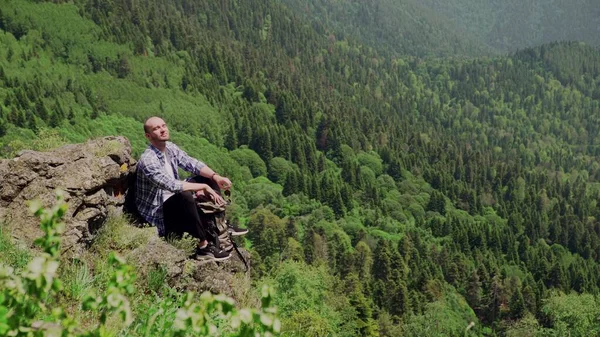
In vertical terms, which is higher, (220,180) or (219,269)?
(220,180)

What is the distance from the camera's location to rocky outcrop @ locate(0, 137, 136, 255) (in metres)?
9.74

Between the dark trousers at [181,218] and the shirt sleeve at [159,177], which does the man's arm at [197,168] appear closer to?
the dark trousers at [181,218]

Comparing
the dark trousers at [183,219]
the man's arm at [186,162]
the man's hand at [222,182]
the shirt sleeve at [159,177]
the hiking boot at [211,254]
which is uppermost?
the shirt sleeve at [159,177]

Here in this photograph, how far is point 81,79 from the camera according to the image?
6147 inches

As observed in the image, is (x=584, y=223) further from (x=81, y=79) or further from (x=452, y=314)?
(x=81, y=79)

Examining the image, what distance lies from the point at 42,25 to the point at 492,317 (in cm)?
15103

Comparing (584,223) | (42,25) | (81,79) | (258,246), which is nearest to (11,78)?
(81,79)

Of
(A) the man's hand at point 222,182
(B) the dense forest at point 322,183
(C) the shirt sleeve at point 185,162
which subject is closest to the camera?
(A) the man's hand at point 222,182

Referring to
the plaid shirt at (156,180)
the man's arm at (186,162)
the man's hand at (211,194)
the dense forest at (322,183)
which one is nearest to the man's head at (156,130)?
the plaid shirt at (156,180)

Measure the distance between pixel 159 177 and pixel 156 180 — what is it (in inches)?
3.5

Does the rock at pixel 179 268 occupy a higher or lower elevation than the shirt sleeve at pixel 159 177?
lower

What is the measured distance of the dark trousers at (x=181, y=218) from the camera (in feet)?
38.2

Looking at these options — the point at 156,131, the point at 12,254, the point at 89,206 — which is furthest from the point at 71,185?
the point at 12,254

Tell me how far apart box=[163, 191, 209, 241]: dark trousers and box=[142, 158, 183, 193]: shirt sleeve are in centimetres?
49
